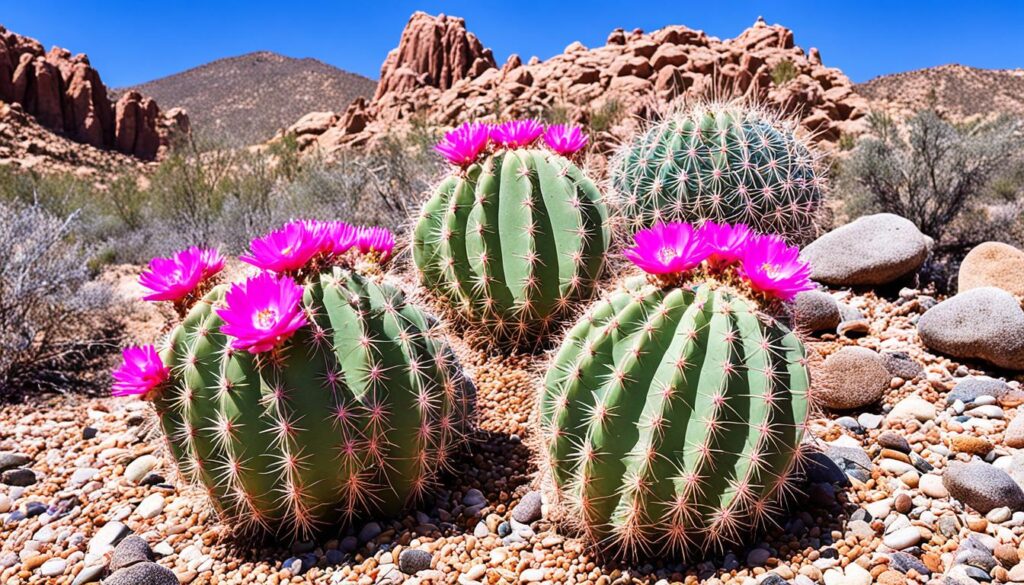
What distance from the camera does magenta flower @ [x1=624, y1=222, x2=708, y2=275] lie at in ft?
7.90

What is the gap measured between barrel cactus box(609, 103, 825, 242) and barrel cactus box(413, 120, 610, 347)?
2.24 ft

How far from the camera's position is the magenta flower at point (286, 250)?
2594mm

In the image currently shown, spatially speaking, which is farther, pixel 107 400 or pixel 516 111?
pixel 516 111

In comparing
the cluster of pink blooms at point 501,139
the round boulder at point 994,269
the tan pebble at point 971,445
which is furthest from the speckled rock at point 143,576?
the round boulder at point 994,269

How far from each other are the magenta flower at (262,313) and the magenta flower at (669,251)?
3.88ft

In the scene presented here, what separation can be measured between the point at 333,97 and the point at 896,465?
2290 inches

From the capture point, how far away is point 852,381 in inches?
139

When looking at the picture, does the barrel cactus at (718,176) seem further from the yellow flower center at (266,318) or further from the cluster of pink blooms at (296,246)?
the yellow flower center at (266,318)

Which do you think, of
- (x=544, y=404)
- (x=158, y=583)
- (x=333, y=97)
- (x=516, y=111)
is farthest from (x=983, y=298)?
(x=333, y=97)

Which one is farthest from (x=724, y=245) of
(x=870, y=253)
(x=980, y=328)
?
(x=870, y=253)

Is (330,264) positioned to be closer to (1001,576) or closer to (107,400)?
(1001,576)

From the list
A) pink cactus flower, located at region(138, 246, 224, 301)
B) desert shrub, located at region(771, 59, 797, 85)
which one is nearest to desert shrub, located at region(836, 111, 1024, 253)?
pink cactus flower, located at region(138, 246, 224, 301)

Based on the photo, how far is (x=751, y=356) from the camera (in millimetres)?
2268

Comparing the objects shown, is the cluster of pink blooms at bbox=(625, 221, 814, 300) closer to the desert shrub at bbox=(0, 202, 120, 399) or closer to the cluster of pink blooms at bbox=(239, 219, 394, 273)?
the cluster of pink blooms at bbox=(239, 219, 394, 273)
